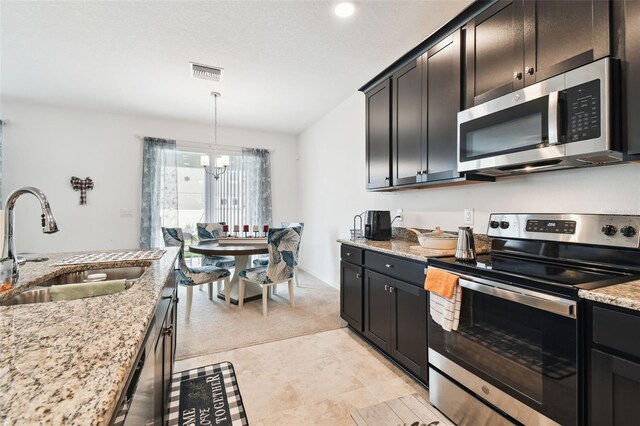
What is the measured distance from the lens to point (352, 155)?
12.6ft

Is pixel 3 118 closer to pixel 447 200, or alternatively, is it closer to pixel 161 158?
pixel 161 158

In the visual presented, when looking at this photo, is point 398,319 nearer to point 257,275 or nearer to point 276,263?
point 276,263

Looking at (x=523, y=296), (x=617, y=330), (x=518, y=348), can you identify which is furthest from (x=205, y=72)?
(x=617, y=330)

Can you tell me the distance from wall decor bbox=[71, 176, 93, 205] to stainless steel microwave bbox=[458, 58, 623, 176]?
195 inches

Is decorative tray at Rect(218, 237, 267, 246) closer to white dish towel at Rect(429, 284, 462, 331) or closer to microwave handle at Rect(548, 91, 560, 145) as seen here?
white dish towel at Rect(429, 284, 462, 331)

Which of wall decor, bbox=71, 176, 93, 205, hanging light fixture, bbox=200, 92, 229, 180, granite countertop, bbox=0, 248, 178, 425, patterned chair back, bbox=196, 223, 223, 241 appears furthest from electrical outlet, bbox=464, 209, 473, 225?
wall decor, bbox=71, 176, 93, 205

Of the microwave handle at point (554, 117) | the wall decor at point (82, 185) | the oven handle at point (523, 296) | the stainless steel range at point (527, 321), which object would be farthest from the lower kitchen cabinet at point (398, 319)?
the wall decor at point (82, 185)

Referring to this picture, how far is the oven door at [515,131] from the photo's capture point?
1417mm

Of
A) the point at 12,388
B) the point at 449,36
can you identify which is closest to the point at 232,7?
the point at 449,36

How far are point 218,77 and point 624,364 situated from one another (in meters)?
Answer: 3.64

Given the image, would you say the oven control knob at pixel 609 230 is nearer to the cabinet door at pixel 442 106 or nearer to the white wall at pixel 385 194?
the white wall at pixel 385 194

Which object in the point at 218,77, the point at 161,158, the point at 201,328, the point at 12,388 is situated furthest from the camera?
the point at 161,158

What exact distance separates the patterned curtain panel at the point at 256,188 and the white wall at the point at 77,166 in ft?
3.36

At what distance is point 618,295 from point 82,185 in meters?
5.60
